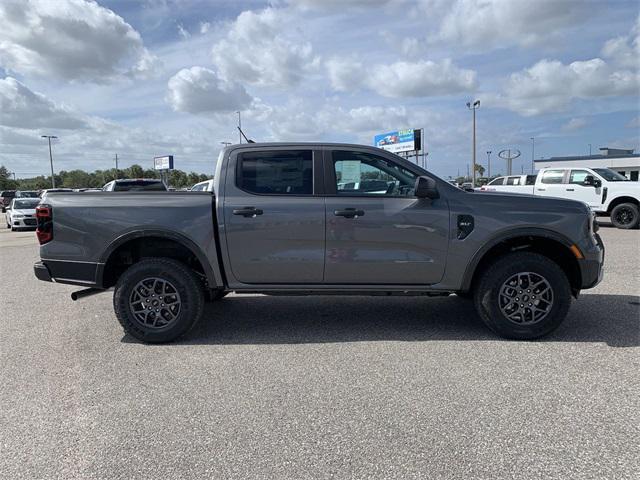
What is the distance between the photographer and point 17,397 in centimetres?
349

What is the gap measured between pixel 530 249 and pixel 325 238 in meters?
2.10

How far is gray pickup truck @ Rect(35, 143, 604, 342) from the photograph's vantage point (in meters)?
4.47

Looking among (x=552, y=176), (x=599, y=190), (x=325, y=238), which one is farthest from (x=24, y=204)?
(x=599, y=190)

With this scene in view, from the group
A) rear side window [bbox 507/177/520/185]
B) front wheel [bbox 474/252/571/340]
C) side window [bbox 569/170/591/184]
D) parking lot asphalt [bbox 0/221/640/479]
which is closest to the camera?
parking lot asphalt [bbox 0/221/640/479]

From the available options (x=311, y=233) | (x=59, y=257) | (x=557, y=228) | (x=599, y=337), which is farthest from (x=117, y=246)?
(x=599, y=337)

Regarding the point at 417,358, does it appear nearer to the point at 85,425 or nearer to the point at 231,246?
the point at 231,246

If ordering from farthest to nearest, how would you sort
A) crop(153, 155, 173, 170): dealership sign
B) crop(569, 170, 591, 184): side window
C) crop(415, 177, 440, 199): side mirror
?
crop(153, 155, 173, 170): dealership sign → crop(569, 170, 591, 184): side window → crop(415, 177, 440, 199): side mirror

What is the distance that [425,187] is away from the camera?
4297mm

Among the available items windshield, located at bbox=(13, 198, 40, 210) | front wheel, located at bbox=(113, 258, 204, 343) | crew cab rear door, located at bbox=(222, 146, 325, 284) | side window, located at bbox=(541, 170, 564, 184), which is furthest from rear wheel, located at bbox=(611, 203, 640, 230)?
windshield, located at bbox=(13, 198, 40, 210)

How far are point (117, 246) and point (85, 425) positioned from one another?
6.36 feet

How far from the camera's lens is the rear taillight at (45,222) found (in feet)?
15.0

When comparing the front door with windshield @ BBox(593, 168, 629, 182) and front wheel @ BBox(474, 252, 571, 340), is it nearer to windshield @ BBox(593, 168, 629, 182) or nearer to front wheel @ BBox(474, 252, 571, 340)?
front wheel @ BBox(474, 252, 571, 340)

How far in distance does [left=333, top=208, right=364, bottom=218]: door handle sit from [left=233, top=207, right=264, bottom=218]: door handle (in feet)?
2.39

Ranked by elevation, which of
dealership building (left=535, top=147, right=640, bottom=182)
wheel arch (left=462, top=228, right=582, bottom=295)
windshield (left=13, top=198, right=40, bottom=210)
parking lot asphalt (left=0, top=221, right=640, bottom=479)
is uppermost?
dealership building (left=535, top=147, right=640, bottom=182)
